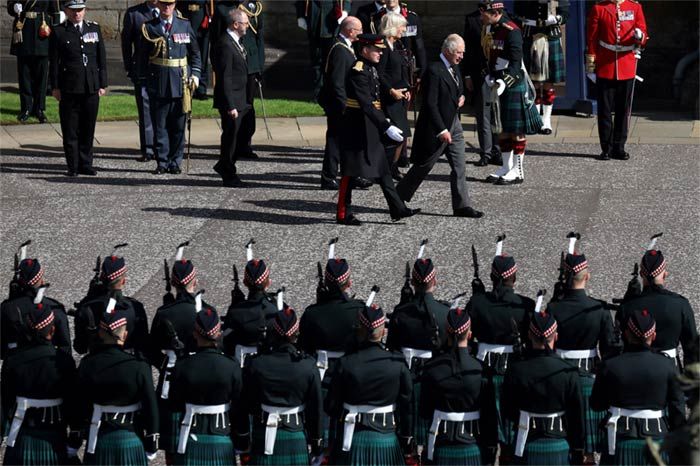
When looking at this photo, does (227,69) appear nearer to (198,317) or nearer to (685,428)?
(198,317)

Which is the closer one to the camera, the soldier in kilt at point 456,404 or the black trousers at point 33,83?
the soldier in kilt at point 456,404

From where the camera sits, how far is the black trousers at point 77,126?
51.6 feet

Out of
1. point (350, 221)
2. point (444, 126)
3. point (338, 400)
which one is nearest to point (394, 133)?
point (444, 126)

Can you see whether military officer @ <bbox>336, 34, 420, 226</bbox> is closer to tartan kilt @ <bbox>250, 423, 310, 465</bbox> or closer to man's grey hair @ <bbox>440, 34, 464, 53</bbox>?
man's grey hair @ <bbox>440, 34, 464, 53</bbox>

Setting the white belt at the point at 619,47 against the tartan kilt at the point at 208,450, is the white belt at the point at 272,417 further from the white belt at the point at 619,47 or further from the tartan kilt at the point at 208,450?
the white belt at the point at 619,47

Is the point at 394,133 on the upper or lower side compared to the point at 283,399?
upper

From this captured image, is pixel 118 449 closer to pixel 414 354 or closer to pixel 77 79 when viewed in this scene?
pixel 414 354

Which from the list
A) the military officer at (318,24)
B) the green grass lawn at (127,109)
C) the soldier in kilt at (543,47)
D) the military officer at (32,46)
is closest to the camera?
the soldier in kilt at (543,47)

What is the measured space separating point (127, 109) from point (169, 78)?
3755 millimetres

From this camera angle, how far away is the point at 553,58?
56.6ft

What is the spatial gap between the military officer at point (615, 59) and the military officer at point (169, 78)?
14.5 ft

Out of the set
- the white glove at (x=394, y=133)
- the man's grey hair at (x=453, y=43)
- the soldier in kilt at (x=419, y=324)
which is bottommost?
the soldier in kilt at (x=419, y=324)

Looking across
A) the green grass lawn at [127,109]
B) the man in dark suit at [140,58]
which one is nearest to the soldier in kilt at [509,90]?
the man in dark suit at [140,58]

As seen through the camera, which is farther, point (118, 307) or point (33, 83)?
point (33, 83)
